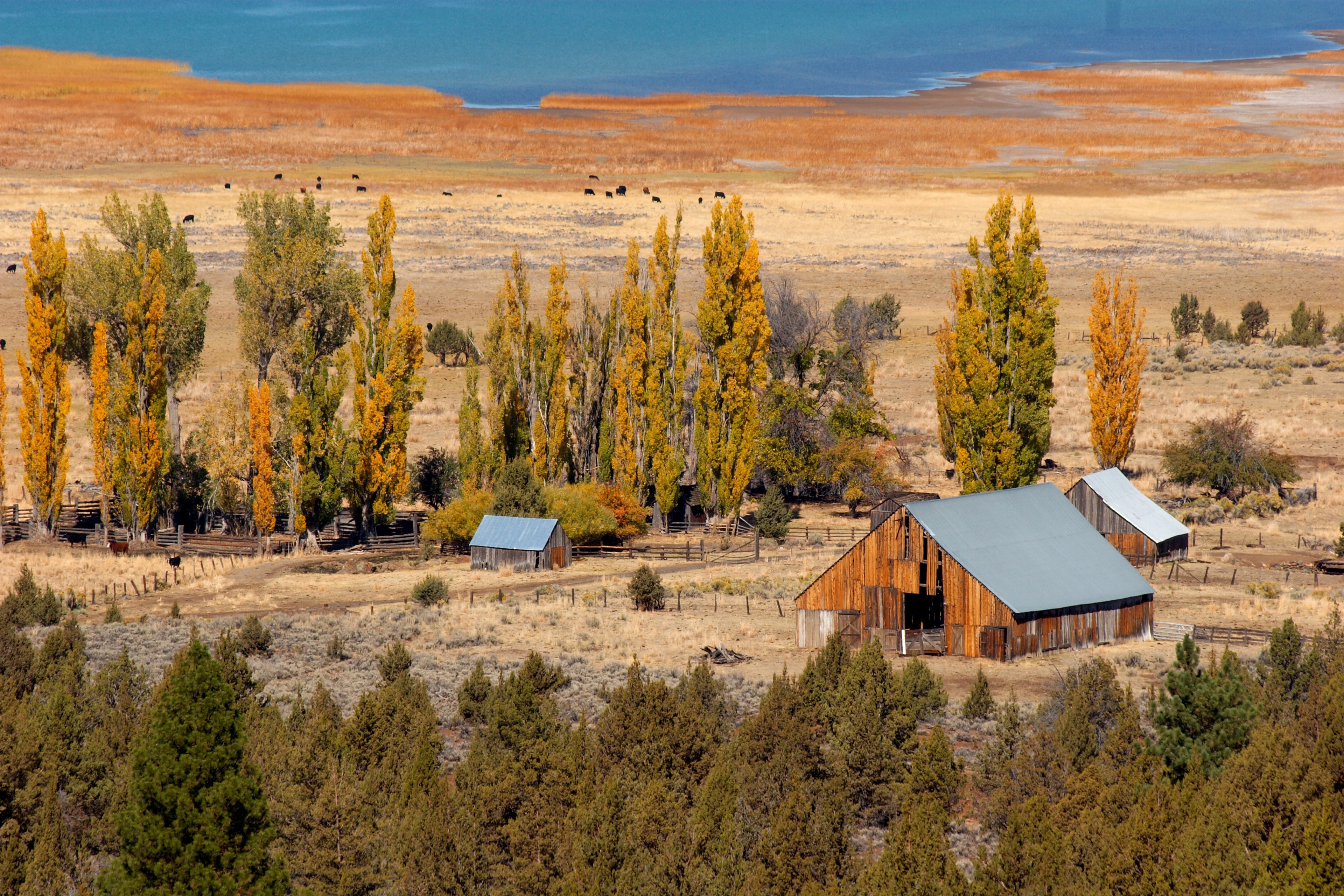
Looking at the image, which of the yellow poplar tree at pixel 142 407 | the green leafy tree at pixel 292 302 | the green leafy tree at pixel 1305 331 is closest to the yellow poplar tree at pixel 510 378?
the green leafy tree at pixel 292 302

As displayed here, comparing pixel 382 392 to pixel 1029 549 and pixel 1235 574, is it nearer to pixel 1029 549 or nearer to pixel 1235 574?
pixel 1029 549

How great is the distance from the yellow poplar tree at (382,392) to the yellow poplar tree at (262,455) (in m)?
3.08

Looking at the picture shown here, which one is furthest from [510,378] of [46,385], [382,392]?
[46,385]

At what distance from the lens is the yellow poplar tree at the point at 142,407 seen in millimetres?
50531

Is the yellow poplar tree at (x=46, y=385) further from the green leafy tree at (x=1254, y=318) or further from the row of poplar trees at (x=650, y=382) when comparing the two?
the green leafy tree at (x=1254, y=318)

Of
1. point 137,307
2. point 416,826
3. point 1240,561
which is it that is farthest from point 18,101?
point 416,826

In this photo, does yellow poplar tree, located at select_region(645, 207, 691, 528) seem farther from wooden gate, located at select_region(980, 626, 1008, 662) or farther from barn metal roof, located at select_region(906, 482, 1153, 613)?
wooden gate, located at select_region(980, 626, 1008, 662)

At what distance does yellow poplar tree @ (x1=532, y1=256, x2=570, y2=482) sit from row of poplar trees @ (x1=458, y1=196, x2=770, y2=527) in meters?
0.04

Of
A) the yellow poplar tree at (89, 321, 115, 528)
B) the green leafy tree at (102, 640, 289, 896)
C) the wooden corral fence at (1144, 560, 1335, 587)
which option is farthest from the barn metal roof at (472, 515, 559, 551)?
the green leafy tree at (102, 640, 289, 896)

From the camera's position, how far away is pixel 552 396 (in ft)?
177

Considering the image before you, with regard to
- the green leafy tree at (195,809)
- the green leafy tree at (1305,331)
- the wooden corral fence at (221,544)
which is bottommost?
the wooden corral fence at (221,544)

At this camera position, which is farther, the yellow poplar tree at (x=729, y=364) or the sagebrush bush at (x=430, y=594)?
the yellow poplar tree at (x=729, y=364)

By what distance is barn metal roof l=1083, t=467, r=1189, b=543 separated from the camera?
4612cm

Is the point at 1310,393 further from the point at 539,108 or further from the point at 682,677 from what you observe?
the point at 539,108
